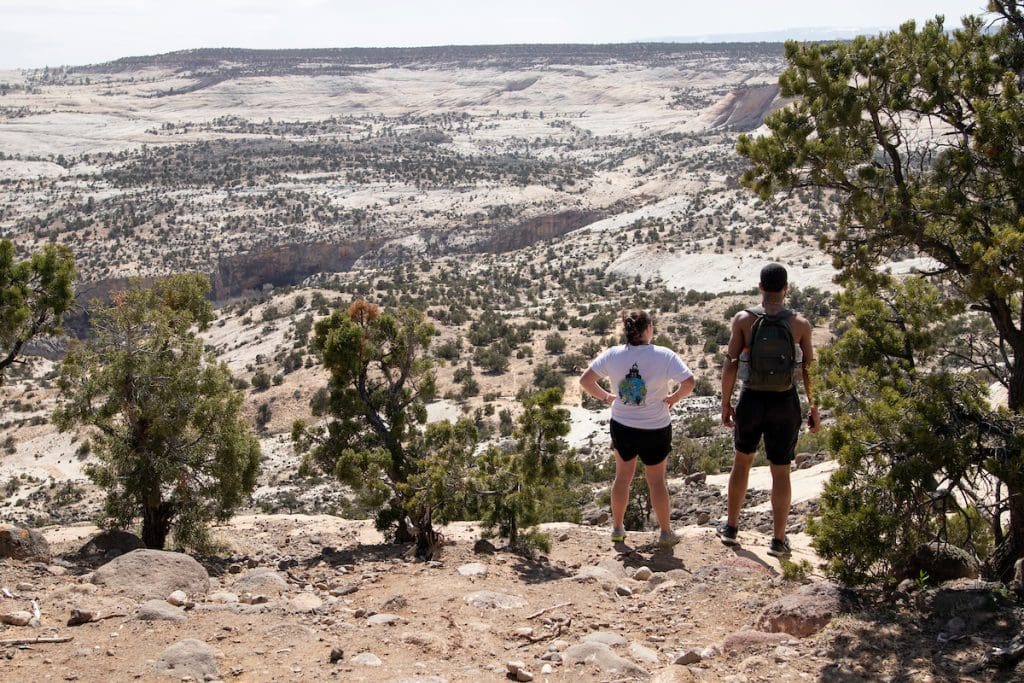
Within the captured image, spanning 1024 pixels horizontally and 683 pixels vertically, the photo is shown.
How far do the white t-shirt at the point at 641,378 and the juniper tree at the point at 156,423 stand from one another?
472cm

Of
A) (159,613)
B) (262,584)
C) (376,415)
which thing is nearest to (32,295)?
(376,415)

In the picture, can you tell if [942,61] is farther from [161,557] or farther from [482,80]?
[482,80]

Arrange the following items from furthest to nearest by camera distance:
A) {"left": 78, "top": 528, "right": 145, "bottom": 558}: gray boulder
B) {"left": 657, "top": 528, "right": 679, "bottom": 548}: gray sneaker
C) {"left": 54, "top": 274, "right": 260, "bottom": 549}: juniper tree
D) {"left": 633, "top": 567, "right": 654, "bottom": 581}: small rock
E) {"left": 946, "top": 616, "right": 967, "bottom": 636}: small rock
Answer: {"left": 54, "top": 274, "right": 260, "bottom": 549}: juniper tree → {"left": 78, "top": 528, "right": 145, "bottom": 558}: gray boulder → {"left": 657, "top": 528, "right": 679, "bottom": 548}: gray sneaker → {"left": 633, "top": 567, "right": 654, "bottom": 581}: small rock → {"left": 946, "top": 616, "right": 967, "bottom": 636}: small rock

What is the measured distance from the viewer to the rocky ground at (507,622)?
4.40 m

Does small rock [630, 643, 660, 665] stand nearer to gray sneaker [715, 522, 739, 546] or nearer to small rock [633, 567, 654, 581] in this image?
small rock [633, 567, 654, 581]

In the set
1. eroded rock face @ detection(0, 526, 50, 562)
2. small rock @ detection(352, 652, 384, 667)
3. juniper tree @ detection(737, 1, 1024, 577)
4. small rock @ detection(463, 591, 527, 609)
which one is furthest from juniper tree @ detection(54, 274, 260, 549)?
juniper tree @ detection(737, 1, 1024, 577)

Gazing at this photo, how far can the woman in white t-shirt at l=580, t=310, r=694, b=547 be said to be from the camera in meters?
6.04

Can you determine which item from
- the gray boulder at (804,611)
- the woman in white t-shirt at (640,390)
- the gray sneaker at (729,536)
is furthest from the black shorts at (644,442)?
the gray boulder at (804,611)

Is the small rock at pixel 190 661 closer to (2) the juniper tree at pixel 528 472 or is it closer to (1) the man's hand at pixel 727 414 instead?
(2) the juniper tree at pixel 528 472

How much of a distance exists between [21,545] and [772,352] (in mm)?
5920

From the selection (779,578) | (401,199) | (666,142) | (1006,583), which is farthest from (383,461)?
(666,142)

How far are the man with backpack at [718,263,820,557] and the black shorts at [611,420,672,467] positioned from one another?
0.44 metres

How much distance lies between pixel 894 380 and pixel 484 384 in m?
19.1

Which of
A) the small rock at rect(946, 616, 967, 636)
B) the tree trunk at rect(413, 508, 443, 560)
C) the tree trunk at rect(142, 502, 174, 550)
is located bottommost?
the tree trunk at rect(142, 502, 174, 550)
